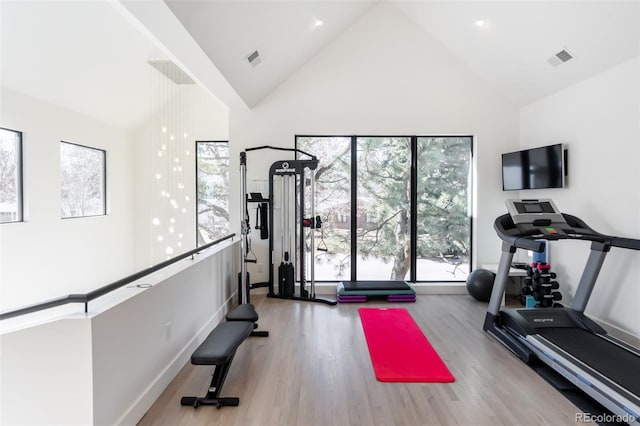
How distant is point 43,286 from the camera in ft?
13.2

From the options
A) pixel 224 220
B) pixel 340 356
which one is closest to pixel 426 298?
pixel 340 356

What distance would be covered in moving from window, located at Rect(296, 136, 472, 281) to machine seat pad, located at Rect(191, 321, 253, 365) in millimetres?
2450

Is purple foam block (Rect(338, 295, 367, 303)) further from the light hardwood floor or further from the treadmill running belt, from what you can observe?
the treadmill running belt

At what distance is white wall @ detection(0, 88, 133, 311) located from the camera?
3.64m

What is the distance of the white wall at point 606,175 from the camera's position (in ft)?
10.5

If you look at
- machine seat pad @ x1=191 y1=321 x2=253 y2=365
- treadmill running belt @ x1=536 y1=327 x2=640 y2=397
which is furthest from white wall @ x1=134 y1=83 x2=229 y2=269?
treadmill running belt @ x1=536 y1=327 x2=640 y2=397

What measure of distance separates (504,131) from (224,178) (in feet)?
14.9

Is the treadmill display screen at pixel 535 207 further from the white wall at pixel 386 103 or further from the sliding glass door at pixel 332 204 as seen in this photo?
the sliding glass door at pixel 332 204

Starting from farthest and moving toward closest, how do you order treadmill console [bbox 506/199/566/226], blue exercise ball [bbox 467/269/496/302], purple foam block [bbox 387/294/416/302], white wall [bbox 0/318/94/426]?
purple foam block [bbox 387/294/416/302]
blue exercise ball [bbox 467/269/496/302]
treadmill console [bbox 506/199/566/226]
white wall [bbox 0/318/94/426]

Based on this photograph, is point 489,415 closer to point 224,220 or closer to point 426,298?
point 426,298

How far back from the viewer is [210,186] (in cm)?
571

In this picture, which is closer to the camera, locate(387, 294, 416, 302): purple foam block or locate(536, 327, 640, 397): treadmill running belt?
locate(536, 327, 640, 397): treadmill running belt

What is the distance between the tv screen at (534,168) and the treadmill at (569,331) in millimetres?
786

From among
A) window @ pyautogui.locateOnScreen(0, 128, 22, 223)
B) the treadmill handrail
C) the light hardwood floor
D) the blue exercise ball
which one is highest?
window @ pyautogui.locateOnScreen(0, 128, 22, 223)
